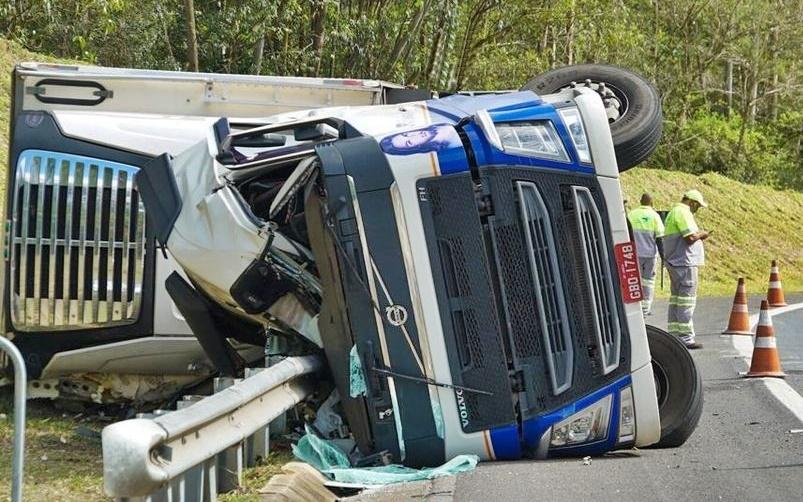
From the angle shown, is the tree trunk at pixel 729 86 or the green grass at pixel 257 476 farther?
Result: the tree trunk at pixel 729 86

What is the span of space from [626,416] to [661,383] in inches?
39.0

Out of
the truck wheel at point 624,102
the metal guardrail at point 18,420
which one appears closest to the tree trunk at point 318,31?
the truck wheel at point 624,102

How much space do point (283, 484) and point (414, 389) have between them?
987mm

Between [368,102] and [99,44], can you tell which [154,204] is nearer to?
[368,102]

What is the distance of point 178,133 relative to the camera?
8.73 metres

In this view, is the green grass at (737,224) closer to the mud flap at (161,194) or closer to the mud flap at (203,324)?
the mud flap at (203,324)

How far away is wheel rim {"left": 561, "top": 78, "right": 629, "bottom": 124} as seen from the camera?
31.1 feet

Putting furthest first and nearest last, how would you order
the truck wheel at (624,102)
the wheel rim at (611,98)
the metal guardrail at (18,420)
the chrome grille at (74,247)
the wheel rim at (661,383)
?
1. the wheel rim at (611,98)
2. the truck wheel at (624,102)
3. the chrome grille at (74,247)
4. the wheel rim at (661,383)
5. the metal guardrail at (18,420)

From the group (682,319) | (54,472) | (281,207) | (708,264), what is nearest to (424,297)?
(281,207)

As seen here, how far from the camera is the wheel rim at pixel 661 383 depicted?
7.71 m

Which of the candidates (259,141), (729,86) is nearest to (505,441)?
(259,141)

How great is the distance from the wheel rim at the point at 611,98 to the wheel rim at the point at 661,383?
2226 millimetres

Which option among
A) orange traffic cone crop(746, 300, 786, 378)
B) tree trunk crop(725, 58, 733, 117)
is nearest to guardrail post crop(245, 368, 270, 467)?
orange traffic cone crop(746, 300, 786, 378)

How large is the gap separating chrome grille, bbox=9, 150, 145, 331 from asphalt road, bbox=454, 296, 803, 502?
3.04 metres
